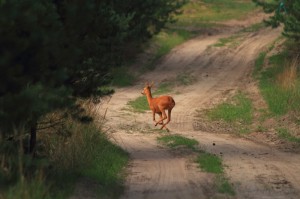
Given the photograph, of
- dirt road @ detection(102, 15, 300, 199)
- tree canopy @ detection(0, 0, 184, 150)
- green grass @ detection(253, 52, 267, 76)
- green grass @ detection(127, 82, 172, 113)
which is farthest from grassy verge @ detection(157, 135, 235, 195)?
green grass @ detection(253, 52, 267, 76)

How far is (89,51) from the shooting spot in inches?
470

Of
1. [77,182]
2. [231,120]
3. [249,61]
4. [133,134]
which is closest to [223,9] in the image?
[249,61]

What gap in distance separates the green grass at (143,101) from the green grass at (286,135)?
5266 mm

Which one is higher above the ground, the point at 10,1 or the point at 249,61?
the point at 10,1

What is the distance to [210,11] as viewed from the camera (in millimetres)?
50156

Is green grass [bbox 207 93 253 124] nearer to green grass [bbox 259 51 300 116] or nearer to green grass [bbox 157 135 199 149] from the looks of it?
green grass [bbox 259 51 300 116]

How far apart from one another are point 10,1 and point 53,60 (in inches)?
70.4

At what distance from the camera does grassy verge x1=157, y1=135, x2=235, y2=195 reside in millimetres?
11561

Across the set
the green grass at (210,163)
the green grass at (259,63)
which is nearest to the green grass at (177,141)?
the green grass at (210,163)

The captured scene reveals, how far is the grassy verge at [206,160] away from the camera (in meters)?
11.6

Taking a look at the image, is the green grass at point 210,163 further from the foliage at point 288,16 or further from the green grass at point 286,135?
the foliage at point 288,16

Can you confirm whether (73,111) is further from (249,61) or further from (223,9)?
(223,9)

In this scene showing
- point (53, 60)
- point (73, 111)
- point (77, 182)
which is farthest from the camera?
point (73, 111)

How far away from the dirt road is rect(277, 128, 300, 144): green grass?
1.13 metres
